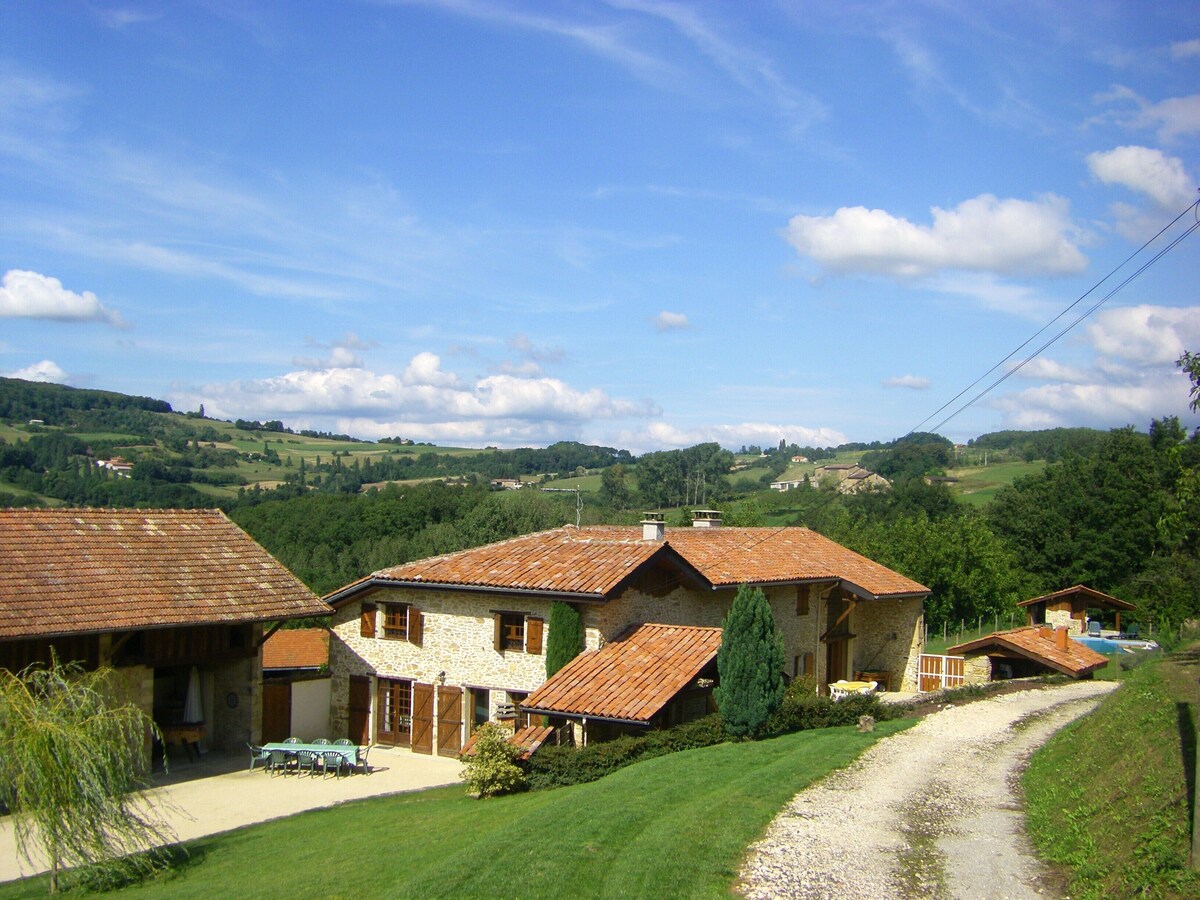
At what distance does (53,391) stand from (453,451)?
212 ft

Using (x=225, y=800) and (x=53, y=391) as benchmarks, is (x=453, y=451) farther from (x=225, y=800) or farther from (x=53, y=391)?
(x=225, y=800)

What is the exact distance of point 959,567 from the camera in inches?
1858

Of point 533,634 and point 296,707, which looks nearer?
point 533,634

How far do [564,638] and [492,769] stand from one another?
516 centimetres

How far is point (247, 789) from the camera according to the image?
20578mm

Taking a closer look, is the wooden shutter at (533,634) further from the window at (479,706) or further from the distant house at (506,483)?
the distant house at (506,483)

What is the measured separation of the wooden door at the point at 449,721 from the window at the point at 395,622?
197cm

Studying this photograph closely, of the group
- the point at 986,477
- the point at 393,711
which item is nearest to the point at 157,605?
the point at 393,711

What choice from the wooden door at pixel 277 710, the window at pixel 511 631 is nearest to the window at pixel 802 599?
the window at pixel 511 631

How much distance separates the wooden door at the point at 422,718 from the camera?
24.7m

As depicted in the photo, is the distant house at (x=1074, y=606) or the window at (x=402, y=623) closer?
the window at (x=402, y=623)

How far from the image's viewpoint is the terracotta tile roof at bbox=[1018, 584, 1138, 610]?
46.7m

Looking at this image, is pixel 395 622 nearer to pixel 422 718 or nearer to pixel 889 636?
pixel 422 718

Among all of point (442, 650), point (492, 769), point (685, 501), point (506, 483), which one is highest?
point (506, 483)
